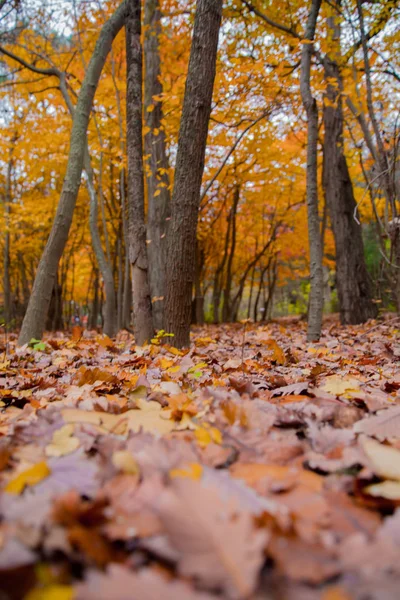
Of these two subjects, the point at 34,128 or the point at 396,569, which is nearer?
the point at 396,569

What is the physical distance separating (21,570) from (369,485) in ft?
2.38

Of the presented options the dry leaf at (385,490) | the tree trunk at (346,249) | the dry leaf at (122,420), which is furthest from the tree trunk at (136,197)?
the tree trunk at (346,249)

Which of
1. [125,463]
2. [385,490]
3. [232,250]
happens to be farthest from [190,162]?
[232,250]

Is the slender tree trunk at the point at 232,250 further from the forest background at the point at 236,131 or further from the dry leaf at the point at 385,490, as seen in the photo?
the dry leaf at the point at 385,490

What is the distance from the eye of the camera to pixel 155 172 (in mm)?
6551

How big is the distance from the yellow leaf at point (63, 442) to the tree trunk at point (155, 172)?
525cm

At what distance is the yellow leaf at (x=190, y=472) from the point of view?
838 millimetres

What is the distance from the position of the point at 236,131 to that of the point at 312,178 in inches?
120

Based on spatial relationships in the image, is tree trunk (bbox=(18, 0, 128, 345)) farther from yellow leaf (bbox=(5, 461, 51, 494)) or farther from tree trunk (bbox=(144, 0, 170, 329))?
yellow leaf (bbox=(5, 461, 51, 494))

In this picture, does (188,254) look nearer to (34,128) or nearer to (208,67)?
(208,67)

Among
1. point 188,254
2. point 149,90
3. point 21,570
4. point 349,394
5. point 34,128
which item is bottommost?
point 21,570

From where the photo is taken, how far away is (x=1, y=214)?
37.3 feet

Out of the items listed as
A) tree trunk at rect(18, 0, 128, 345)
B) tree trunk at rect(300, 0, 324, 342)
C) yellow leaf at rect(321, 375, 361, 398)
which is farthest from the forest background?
yellow leaf at rect(321, 375, 361, 398)

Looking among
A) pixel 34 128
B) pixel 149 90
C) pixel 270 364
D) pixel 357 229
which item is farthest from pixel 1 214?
pixel 270 364
